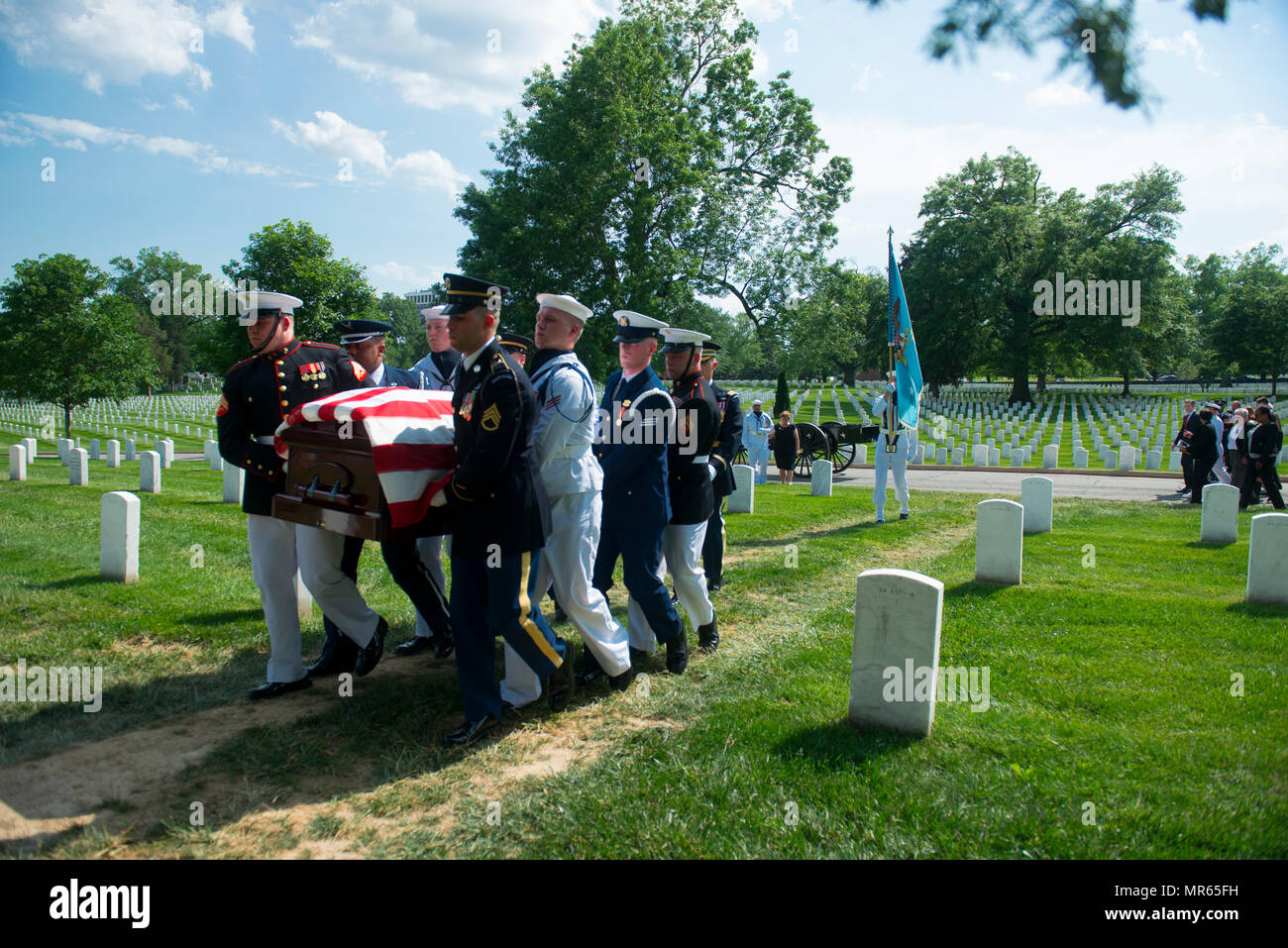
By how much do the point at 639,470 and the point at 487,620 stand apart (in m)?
1.33

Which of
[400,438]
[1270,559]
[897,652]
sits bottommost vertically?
[897,652]

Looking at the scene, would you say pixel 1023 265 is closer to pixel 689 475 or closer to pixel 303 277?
pixel 303 277

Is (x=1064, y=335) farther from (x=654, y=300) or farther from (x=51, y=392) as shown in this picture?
(x=51, y=392)

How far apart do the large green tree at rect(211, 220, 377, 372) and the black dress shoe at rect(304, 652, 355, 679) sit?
2329cm

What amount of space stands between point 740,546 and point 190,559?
19.5 ft

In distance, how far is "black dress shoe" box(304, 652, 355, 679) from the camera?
4969 millimetres

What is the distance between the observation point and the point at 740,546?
9586 millimetres

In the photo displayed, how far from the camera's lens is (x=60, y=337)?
87.6ft

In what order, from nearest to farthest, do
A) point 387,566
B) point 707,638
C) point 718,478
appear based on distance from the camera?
1. point 387,566
2. point 707,638
3. point 718,478

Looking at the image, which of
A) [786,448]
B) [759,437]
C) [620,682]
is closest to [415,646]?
[620,682]

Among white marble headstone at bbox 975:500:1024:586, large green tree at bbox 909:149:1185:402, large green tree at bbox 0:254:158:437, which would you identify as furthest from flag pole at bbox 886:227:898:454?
large green tree at bbox 909:149:1185:402

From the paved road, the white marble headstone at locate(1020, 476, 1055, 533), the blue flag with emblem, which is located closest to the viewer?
the white marble headstone at locate(1020, 476, 1055, 533)

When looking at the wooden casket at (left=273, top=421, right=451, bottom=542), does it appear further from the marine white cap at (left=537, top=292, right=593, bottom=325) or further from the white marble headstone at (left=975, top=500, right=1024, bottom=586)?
the white marble headstone at (left=975, top=500, right=1024, bottom=586)
